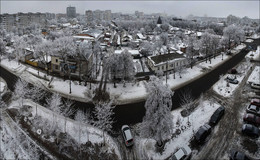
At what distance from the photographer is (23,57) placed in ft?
142

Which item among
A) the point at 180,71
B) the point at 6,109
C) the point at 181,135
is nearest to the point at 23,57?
the point at 6,109

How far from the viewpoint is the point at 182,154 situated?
14180mm

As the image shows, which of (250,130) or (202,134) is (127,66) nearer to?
(202,134)

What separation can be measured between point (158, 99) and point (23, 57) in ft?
147

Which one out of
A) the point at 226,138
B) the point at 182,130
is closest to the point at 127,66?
the point at 182,130

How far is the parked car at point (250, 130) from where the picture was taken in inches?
643

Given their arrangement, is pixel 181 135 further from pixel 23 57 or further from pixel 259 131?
pixel 23 57

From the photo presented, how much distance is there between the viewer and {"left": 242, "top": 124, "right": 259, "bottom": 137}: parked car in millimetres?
16328

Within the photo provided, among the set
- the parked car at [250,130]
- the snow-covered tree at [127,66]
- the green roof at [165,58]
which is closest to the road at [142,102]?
the snow-covered tree at [127,66]

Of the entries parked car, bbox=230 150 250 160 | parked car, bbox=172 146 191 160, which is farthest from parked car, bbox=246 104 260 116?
parked car, bbox=172 146 191 160

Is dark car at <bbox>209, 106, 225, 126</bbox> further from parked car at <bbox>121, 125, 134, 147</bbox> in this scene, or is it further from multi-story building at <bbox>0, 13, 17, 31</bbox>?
multi-story building at <bbox>0, 13, 17, 31</bbox>

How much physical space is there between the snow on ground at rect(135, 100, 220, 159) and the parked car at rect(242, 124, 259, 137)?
3868 mm

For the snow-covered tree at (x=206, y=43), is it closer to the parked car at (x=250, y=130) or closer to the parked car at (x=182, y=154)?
the parked car at (x=250, y=130)

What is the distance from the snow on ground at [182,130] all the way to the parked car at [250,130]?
3.87 meters
